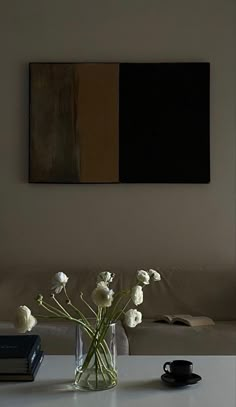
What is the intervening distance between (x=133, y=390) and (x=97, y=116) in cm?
253

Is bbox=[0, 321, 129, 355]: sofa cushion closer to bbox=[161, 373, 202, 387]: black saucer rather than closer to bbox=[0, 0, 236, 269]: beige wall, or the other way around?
bbox=[0, 0, 236, 269]: beige wall

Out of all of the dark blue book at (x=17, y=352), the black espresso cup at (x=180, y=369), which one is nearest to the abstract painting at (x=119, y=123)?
the dark blue book at (x=17, y=352)

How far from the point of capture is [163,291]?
3688 mm

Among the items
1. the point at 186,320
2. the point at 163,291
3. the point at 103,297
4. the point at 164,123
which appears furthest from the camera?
the point at 164,123

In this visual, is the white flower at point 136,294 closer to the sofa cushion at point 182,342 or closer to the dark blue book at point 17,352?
the dark blue book at point 17,352

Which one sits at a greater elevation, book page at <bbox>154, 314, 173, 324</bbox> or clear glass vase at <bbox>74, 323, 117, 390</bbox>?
clear glass vase at <bbox>74, 323, 117, 390</bbox>

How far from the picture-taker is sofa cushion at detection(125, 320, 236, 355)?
9.72ft

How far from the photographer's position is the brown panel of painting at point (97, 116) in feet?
13.0

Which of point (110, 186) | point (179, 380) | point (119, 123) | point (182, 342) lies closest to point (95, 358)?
point (179, 380)

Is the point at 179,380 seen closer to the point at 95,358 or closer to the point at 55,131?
the point at 95,358

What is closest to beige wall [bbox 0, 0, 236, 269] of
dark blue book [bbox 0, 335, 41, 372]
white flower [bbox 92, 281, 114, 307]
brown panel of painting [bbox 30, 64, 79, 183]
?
brown panel of painting [bbox 30, 64, 79, 183]

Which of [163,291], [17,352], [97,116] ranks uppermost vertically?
[97,116]

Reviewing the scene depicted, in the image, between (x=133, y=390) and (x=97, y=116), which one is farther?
(x=97, y=116)

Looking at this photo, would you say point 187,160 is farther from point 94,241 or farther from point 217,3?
point 217,3
